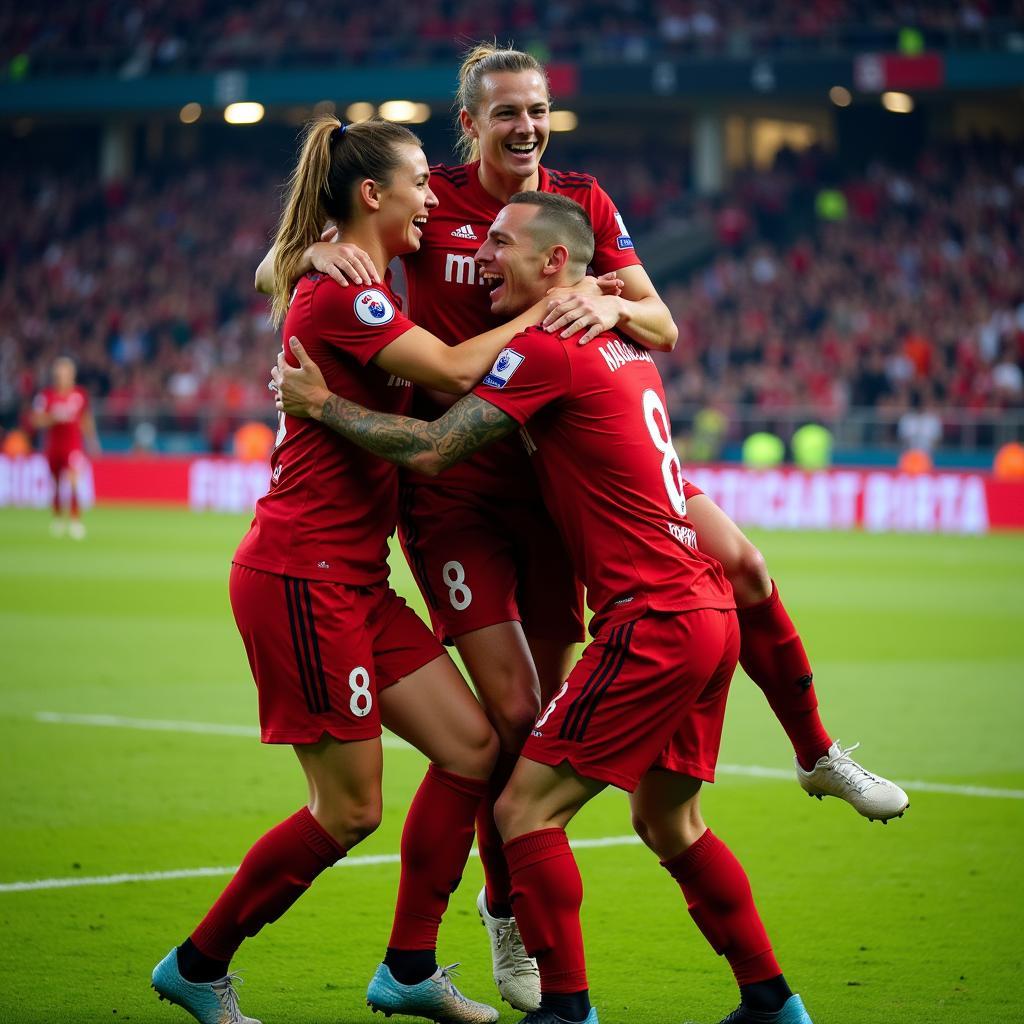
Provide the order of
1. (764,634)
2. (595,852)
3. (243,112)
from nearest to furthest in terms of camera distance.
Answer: (764,634) < (595,852) < (243,112)

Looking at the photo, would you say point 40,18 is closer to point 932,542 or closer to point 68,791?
point 932,542

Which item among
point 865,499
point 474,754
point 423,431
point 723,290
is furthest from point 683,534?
point 723,290

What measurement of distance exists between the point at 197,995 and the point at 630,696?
1.45 meters

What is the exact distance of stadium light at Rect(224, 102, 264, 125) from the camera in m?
41.4

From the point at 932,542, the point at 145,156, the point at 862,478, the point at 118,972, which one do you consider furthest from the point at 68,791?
the point at 145,156

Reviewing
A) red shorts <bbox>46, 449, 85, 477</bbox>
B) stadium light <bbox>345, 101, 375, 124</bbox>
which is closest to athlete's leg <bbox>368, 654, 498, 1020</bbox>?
red shorts <bbox>46, 449, 85, 477</bbox>

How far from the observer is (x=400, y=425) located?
4695 millimetres

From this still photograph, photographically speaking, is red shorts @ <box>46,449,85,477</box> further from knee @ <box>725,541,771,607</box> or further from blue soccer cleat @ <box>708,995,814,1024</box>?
blue soccer cleat @ <box>708,995,814,1024</box>

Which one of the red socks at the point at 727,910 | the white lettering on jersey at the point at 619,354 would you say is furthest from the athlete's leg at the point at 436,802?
the white lettering on jersey at the point at 619,354

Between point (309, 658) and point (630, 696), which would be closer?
point (630, 696)

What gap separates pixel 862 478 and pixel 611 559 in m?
21.8

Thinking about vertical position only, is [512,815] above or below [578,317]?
below

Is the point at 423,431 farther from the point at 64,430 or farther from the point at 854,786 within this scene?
the point at 64,430

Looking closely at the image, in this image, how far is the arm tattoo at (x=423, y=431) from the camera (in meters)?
4.57
